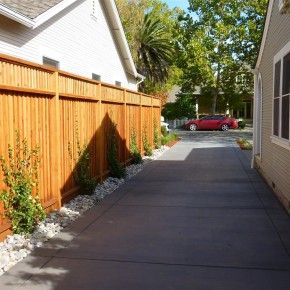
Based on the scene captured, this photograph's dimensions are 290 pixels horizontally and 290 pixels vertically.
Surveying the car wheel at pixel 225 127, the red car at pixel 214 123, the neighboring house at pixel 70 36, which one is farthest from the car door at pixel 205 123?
the neighboring house at pixel 70 36

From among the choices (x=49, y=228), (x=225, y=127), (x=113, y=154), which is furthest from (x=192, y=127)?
(x=49, y=228)

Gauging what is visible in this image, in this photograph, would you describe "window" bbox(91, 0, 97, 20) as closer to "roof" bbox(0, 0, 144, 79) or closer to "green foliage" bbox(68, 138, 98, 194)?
"roof" bbox(0, 0, 144, 79)

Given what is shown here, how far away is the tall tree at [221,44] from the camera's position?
1496 inches

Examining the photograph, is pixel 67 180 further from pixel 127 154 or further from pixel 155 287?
pixel 127 154

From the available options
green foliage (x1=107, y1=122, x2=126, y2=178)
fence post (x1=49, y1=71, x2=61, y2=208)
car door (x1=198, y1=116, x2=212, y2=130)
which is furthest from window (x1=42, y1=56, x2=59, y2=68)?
car door (x1=198, y1=116, x2=212, y2=130)

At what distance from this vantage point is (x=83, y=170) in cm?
865

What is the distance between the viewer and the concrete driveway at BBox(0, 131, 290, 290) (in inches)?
184

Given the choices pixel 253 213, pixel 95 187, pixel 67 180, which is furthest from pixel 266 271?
pixel 95 187

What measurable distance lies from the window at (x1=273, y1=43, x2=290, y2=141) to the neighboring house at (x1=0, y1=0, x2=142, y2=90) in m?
5.67

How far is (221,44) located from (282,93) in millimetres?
32886

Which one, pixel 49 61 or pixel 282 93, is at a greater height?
pixel 49 61

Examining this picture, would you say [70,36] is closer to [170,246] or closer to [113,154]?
[113,154]

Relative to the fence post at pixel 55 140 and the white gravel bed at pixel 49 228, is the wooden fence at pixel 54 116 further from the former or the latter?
the white gravel bed at pixel 49 228

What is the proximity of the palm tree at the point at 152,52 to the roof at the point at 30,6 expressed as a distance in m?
21.5
